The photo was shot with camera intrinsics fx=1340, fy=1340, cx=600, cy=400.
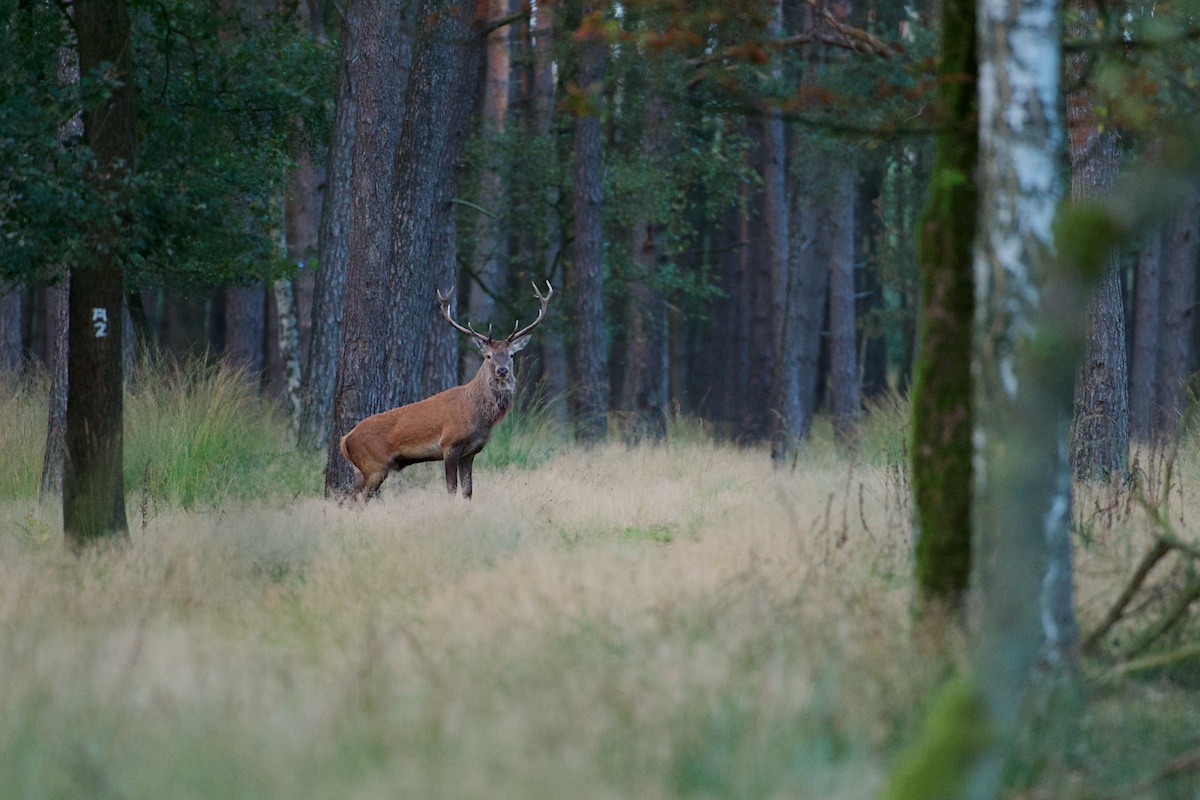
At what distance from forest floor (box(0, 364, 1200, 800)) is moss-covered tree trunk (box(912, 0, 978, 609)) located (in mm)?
422

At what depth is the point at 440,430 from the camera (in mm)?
12695

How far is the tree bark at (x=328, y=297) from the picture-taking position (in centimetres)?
1598

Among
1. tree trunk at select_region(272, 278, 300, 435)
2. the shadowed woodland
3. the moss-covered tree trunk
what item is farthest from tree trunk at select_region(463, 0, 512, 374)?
the moss-covered tree trunk

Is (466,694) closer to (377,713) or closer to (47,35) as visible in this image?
(377,713)

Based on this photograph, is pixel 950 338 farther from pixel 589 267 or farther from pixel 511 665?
pixel 589 267

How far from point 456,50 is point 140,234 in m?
6.93

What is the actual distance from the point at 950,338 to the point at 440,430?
7627 millimetres

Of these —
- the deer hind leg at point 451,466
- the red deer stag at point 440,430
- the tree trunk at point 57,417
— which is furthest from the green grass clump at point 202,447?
the deer hind leg at point 451,466

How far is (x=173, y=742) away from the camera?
477 centimetres

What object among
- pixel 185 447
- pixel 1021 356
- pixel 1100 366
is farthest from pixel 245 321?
pixel 1021 356

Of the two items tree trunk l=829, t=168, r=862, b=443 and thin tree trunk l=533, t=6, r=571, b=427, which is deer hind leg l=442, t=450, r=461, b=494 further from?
tree trunk l=829, t=168, r=862, b=443

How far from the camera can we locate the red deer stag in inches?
490

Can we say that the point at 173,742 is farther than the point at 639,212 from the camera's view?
No

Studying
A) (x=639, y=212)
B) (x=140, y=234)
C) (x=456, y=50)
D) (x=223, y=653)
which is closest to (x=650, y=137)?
(x=639, y=212)
